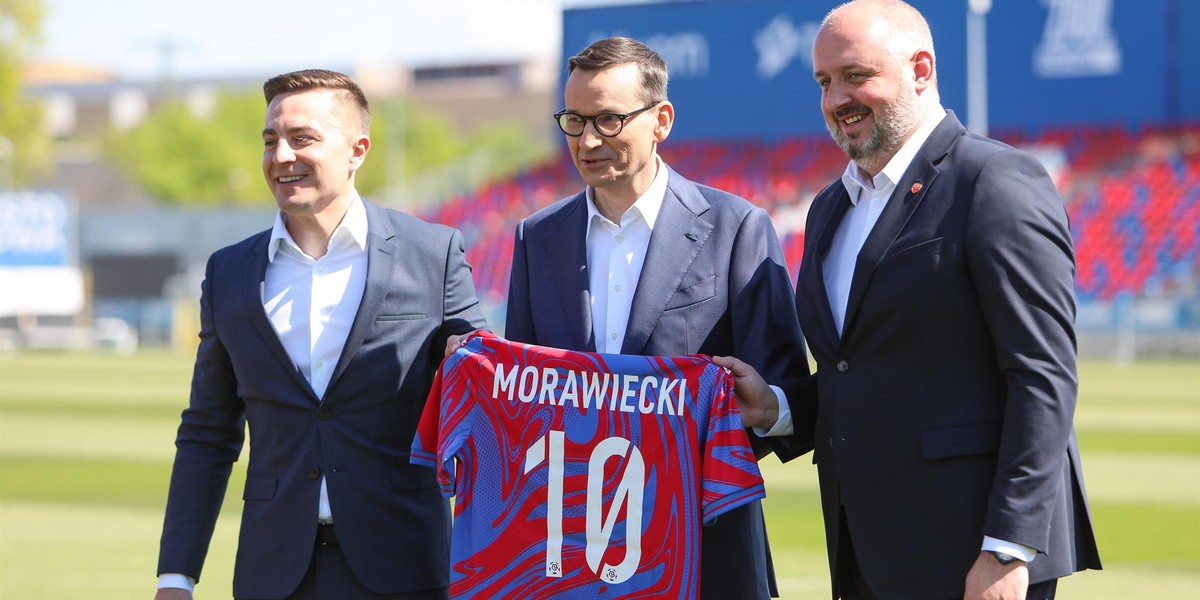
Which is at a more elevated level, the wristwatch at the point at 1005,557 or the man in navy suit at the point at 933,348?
the man in navy suit at the point at 933,348

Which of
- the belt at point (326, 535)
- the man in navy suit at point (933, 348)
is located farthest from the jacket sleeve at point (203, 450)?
the man in navy suit at point (933, 348)

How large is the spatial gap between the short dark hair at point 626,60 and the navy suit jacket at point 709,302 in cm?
30

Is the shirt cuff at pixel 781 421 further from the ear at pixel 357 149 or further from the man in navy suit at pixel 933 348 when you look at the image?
the ear at pixel 357 149

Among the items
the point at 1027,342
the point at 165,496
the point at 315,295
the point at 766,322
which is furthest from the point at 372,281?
the point at 165,496

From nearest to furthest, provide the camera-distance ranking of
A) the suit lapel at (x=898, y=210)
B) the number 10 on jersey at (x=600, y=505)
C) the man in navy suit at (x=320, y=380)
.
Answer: the suit lapel at (x=898, y=210), the number 10 on jersey at (x=600, y=505), the man in navy suit at (x=320, y=380)

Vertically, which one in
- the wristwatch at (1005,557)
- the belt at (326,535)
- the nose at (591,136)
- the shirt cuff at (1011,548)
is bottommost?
the belt at (326,535)

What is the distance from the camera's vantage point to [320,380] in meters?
3.98

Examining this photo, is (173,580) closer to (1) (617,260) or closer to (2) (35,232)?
(1) (617,260)

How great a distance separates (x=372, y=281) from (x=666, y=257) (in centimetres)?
82

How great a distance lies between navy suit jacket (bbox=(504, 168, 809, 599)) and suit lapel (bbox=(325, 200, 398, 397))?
0.36 m

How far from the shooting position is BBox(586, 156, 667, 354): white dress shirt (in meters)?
3.99

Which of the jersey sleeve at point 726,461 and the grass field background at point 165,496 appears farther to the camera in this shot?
the grass field background at point 165,496

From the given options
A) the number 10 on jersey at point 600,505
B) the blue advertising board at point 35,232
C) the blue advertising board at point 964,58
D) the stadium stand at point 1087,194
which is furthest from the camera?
the blue advertising board at point 35,232

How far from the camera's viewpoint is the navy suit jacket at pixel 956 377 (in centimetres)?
329
